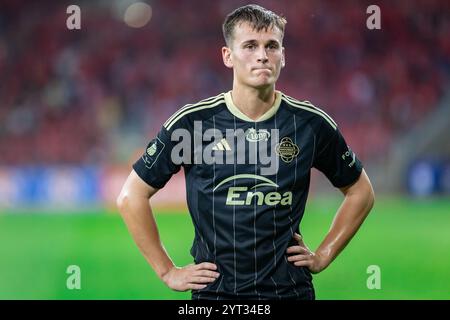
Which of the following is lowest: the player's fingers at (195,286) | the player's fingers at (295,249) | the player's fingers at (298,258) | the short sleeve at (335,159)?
the player's fingers at (195,286)

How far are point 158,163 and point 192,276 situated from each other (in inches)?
22.8

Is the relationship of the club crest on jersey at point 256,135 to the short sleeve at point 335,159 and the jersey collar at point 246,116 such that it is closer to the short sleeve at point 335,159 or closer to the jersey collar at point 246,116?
the jersey collar at point 246,116

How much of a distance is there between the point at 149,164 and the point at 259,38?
2.71ft

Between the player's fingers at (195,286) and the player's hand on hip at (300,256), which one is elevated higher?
the player's hand on hip at (300,256)

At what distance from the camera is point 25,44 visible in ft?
65.0

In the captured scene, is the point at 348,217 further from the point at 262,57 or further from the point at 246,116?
the point at 262,57

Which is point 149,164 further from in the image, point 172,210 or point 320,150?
point 172,210

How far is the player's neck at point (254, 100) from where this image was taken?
12.6ft

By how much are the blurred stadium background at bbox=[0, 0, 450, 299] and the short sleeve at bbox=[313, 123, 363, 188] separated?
7564 mm

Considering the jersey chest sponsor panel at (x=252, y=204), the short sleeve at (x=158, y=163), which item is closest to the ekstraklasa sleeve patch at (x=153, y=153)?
the short sleeve at (x=158, y=163)

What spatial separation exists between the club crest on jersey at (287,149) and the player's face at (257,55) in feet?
0.96

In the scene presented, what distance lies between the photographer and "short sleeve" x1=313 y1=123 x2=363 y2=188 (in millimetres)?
3906

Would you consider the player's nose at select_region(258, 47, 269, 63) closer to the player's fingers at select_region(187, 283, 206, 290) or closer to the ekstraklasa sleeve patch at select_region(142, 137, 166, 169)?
the ekstraklasa sleeve patch at select_region(142, 137, 166, 169)

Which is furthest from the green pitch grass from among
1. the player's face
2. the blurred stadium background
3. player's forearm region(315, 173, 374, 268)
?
the player's face
